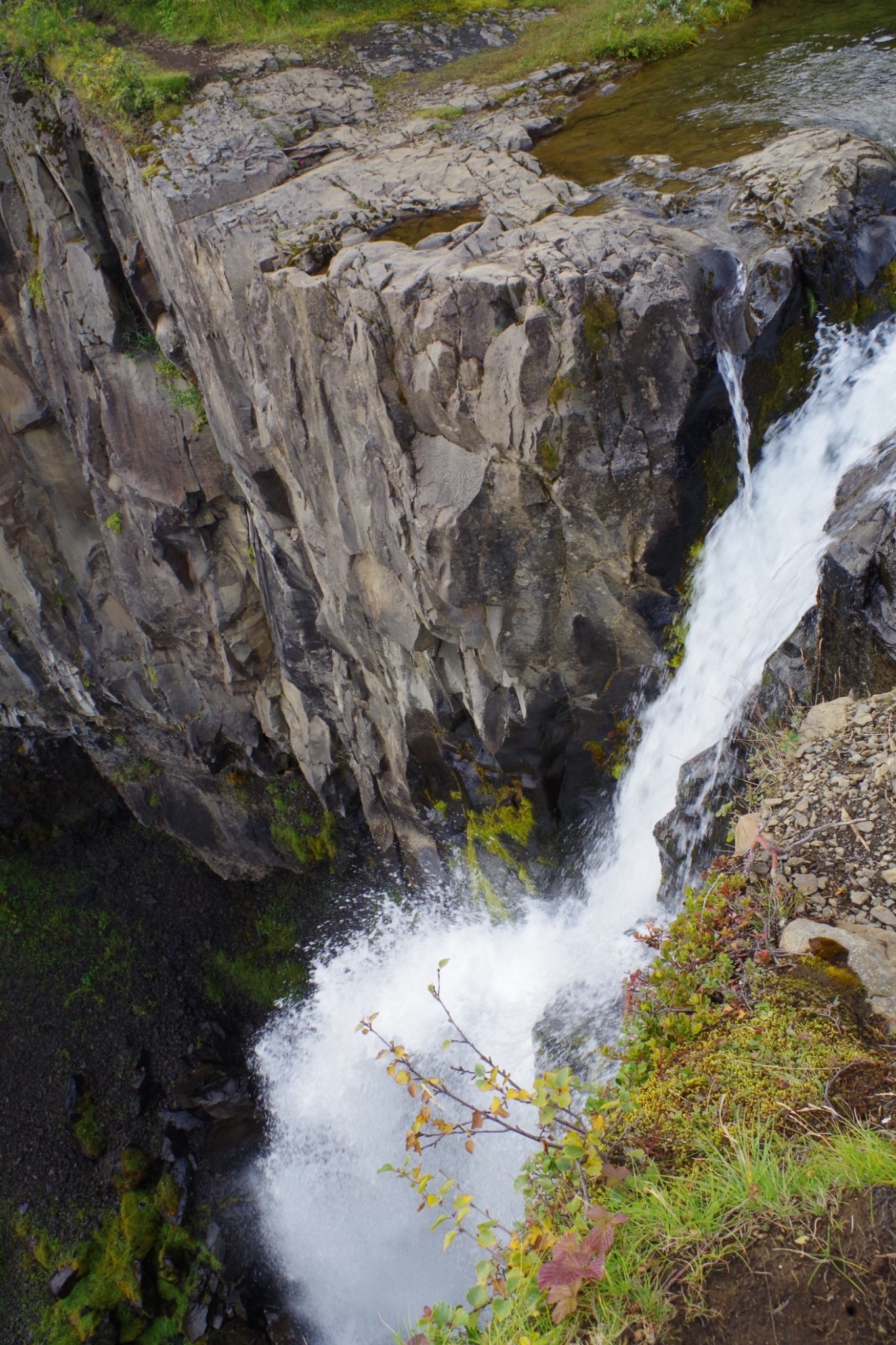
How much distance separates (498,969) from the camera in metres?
9.97

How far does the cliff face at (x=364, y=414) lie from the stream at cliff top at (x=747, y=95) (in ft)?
2.52

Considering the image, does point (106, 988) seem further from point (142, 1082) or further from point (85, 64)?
point (85, 64)

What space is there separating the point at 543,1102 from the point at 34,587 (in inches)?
536

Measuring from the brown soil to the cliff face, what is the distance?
505cm

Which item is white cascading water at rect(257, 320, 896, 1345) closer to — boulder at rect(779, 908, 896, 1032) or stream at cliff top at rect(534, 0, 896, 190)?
boulder at rect(779, 908, 896, 1032)

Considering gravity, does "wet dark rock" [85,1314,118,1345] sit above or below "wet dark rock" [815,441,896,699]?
below

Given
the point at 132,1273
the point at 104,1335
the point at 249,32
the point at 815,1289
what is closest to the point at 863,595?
the point at 815,1289

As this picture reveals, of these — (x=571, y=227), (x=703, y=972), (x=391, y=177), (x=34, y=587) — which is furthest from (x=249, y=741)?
(x=703, y=972)

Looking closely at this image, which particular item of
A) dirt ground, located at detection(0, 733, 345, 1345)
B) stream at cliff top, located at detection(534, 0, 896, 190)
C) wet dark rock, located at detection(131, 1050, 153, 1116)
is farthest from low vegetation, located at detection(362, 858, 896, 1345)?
wet dark rock, located at detection(131, 1050, 153, 1116)

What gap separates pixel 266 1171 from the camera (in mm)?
11969

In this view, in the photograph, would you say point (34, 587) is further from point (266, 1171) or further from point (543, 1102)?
point (543, 1102)

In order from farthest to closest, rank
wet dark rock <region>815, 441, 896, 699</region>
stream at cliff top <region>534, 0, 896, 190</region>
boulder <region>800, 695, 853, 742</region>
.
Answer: stream at cliff top <region>534, 0, 896, 190</region>
wet dark rock <region>815, 441, 896, 699</region>
boulder <region>800, 695, 853, 742</region>

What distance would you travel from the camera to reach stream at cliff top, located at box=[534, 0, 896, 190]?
7.77 metres

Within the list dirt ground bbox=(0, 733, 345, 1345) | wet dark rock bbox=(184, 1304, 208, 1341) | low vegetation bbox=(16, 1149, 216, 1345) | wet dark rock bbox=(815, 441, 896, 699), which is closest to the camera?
wet dark rock bbox=(815, 441, 896, 699)
